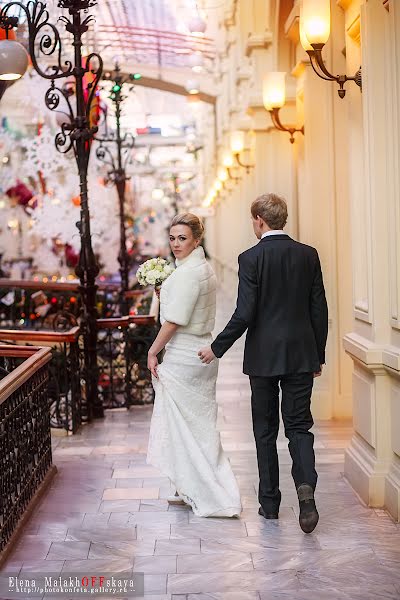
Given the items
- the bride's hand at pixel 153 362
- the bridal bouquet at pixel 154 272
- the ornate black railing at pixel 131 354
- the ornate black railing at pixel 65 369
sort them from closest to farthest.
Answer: the bride's hand at pixel 153 362, the bridal bouquet at pixel 154 272, the ornate black railing at pixel 65 369, the ornate black railing at pixel 131 354

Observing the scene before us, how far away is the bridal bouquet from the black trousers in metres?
1.25

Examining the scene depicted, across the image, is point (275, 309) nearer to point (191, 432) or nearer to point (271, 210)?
point (271, 210)

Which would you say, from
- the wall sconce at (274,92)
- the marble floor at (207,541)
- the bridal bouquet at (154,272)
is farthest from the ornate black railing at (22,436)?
the wall sconce at (274,92)

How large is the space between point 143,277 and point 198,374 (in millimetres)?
963

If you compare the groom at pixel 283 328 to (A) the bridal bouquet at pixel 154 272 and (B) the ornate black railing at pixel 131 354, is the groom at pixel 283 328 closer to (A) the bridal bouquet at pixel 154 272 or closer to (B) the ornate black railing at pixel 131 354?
(A) the bridal bouquet at pixel 154 272

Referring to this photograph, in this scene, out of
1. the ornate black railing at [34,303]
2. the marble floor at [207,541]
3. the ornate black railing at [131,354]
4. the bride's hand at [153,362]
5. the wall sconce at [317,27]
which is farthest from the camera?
the ornate black railing at [34,303]

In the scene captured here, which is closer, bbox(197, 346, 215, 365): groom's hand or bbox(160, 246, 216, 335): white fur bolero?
bbox(197, 346, 215, 365): groom's hand

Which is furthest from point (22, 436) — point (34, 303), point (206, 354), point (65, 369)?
point (34, 303)

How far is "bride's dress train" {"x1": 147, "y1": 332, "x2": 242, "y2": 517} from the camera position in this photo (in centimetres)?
599

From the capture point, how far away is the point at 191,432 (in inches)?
237

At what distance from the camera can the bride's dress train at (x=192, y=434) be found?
19.7ft

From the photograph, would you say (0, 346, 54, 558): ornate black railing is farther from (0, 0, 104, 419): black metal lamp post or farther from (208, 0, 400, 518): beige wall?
(0, 0, 104, 419): black metal lamp post

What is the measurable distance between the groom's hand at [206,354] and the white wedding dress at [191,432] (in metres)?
0.30

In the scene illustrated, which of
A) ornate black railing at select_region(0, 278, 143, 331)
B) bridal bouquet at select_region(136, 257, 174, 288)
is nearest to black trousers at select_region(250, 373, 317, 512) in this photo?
bridal bouquet at select_region(136, 257, 174, 288)
